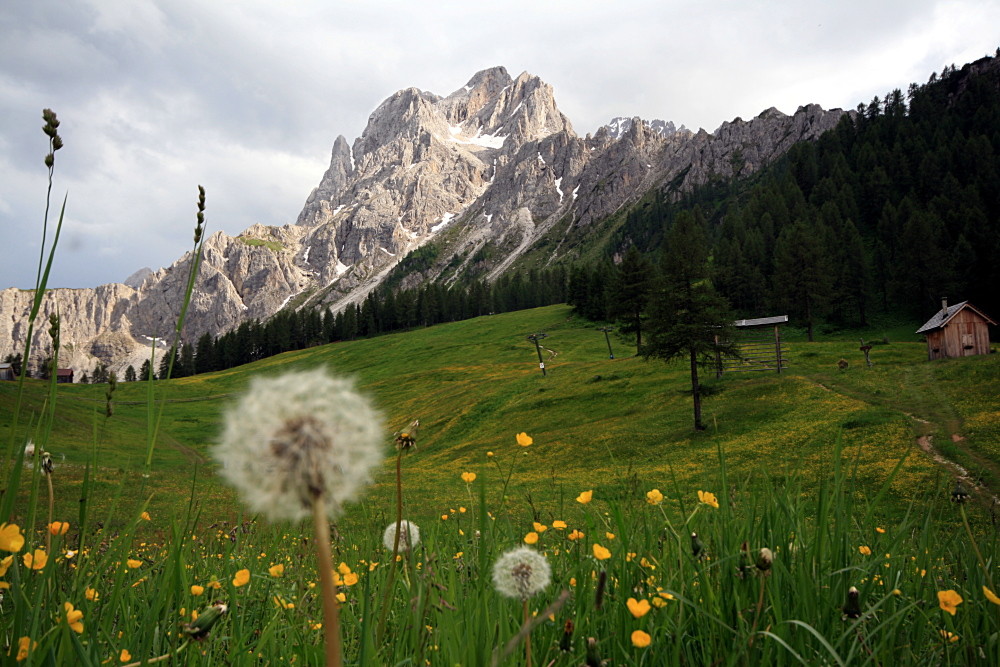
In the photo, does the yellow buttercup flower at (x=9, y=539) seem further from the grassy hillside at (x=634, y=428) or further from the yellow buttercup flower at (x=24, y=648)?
the grassy hillside at (x=634, y=428)

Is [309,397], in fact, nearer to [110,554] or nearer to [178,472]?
[110,554]

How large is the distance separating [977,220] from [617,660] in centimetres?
12364

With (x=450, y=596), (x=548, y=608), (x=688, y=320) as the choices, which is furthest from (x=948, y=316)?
Result: (x=548, y=608)

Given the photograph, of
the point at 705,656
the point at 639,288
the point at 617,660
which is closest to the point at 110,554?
the point at 617,660

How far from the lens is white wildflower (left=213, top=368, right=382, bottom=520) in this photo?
1006 millimetres

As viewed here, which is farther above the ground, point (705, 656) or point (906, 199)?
point (906, 199)

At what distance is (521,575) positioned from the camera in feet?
5.99

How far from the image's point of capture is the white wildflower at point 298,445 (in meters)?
1.01

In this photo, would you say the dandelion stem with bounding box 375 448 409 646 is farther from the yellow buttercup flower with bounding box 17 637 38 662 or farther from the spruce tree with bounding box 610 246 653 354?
the spruce tree with bounding box 610 246 653 354

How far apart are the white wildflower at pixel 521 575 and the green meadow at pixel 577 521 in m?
0.11

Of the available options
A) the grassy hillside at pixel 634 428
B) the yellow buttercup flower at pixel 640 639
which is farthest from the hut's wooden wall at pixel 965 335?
the yellow buttercup flower at pixel 640 639

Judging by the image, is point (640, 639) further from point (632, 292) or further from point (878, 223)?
point (878, 223)

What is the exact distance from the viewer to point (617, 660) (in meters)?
2.02

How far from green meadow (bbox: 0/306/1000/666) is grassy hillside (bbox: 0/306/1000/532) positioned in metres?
0.26
